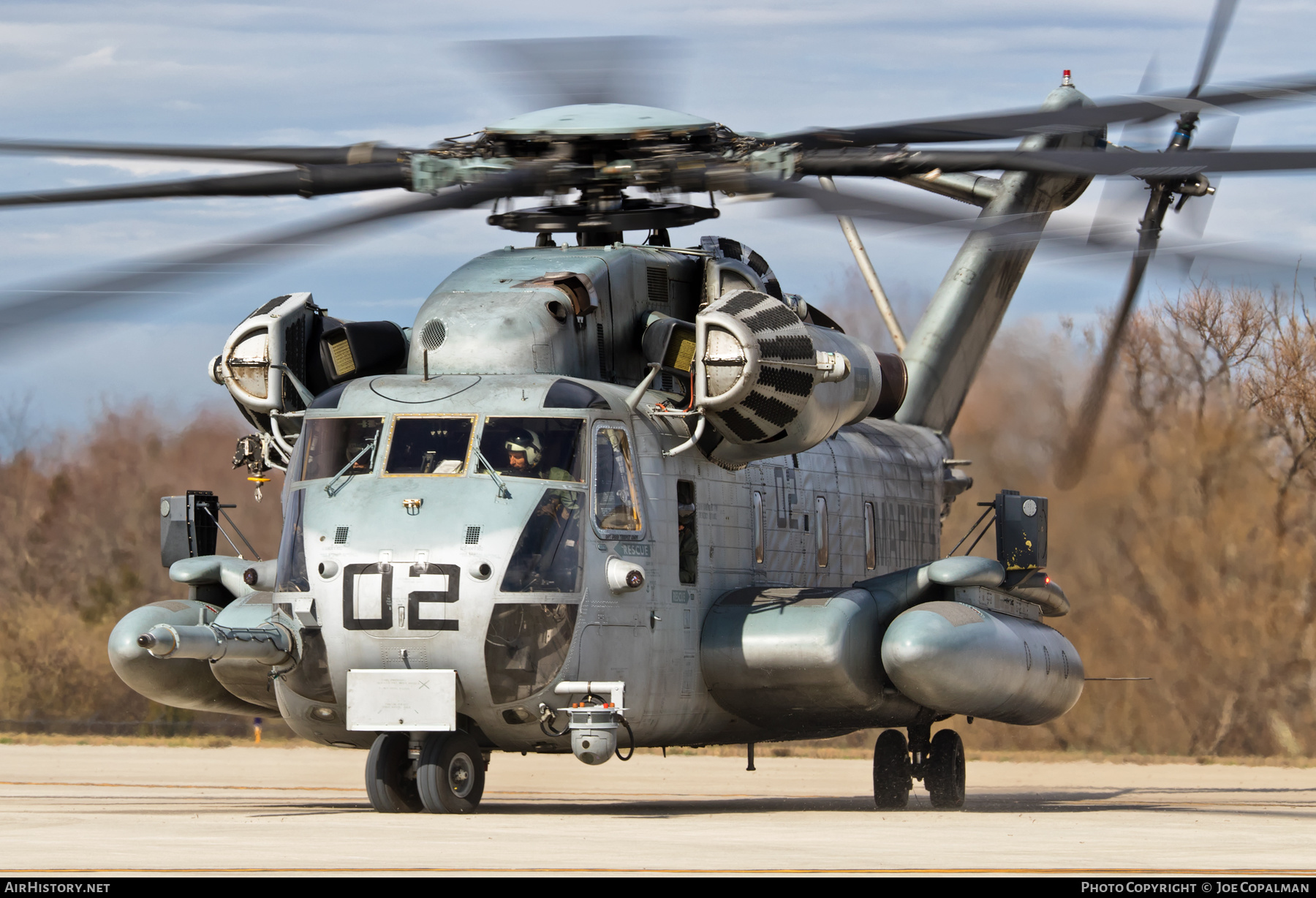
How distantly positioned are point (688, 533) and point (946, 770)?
4.25 meters

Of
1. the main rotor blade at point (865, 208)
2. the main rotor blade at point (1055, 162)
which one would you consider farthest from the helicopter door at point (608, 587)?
the main rotor blade at point (865, 208)

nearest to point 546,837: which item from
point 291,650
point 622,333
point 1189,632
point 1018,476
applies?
point 291,650

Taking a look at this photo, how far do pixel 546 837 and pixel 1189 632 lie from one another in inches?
752

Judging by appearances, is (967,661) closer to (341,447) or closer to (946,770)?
(946,770)

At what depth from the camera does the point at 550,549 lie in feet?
45.5

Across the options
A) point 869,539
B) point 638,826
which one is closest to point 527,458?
point 638,826

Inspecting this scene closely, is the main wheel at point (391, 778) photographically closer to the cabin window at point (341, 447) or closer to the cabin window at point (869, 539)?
the cabin window at point (341, 447)

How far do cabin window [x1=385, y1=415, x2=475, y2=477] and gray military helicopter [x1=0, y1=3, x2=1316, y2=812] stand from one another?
0.07 feet

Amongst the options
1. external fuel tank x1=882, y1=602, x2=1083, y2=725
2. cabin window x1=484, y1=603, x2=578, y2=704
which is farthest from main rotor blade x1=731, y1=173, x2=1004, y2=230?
external fuel tank x1=882, y1=602, x2=1083, y2=725

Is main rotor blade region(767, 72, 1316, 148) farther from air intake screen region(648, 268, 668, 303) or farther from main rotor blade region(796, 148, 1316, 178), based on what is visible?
air intake screen region(648, 268, 668, 303)

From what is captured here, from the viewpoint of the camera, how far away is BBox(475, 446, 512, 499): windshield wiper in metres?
13.8

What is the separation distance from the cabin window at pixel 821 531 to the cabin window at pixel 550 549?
4068 millimetres

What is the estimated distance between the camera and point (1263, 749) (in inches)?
1141
